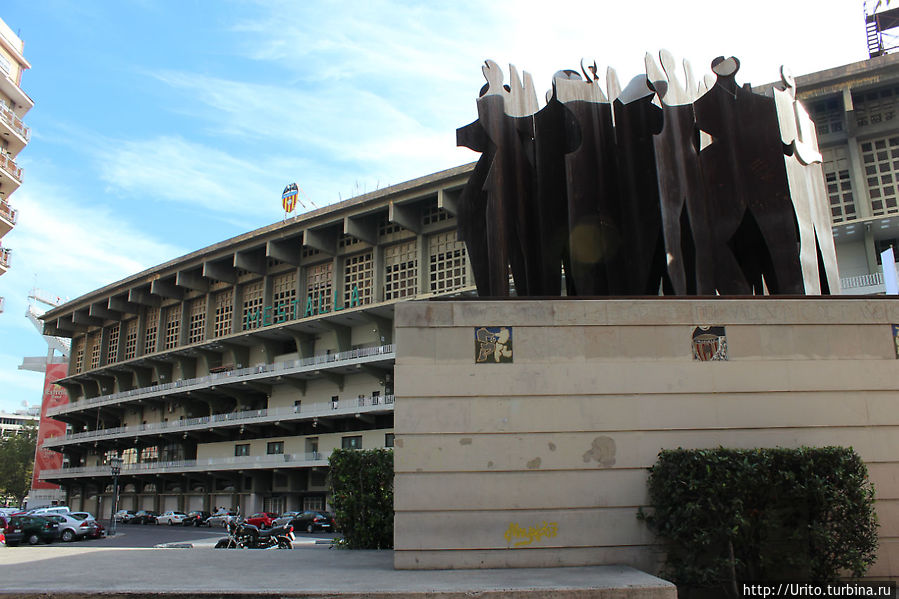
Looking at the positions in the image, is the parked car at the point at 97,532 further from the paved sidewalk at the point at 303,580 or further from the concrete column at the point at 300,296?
the paved sidewalk at the point at 303,580

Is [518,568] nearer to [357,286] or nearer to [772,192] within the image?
[772,192]

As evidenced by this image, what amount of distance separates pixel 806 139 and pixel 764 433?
21.6 ft

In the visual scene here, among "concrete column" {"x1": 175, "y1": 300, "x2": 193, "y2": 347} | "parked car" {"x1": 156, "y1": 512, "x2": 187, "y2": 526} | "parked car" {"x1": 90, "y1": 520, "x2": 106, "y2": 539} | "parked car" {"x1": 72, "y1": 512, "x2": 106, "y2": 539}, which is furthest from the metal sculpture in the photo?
"concrete column" {"x1": 175, "y1": 300, "x2": 193, "y2": 347}

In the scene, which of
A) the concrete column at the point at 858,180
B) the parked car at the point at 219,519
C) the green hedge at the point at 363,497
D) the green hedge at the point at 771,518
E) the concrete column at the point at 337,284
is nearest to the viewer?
the green hedge at the point at 771,518

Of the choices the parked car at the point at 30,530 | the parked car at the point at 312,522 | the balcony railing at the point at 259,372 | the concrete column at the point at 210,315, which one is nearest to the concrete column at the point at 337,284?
the balcony railing at the point at 259,372

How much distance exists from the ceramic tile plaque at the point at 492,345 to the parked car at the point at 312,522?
109 feet

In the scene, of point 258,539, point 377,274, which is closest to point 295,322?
point 377,274

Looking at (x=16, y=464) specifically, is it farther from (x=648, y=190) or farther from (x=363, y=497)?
(x=648, y=190)

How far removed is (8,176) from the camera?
1636 inches

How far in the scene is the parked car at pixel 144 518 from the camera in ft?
183

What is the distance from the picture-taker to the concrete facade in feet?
31.4

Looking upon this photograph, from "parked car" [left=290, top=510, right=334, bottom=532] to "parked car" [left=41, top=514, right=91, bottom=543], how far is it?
38.3ft

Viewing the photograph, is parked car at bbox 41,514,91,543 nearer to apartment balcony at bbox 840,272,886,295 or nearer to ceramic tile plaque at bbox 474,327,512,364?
ceramic tile plaque at bbox 474,327,512,364

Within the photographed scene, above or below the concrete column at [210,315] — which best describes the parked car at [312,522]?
below
